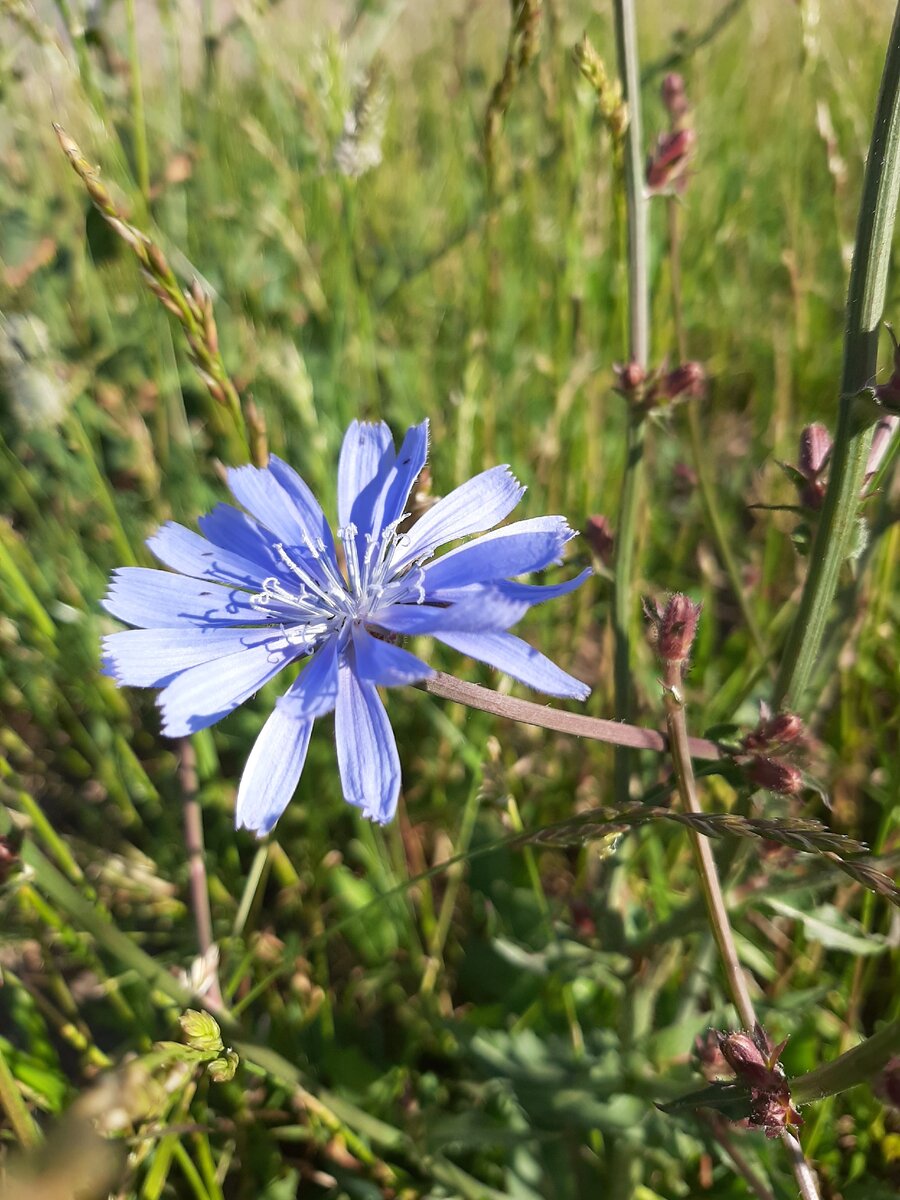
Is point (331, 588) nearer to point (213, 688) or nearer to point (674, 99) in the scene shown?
point (213, 688)

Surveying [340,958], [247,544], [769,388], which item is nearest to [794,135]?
[769,388]

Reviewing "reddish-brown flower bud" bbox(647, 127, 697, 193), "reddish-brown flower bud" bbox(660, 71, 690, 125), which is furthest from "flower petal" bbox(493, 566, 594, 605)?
"reddish-brown flower bud" bbox(660, 71, 690, 125)

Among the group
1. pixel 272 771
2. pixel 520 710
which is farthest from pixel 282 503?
pixel 520 710

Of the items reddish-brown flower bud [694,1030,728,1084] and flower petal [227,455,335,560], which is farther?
flower petal [227,455,335,560]

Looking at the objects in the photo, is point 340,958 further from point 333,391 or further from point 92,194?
point 92,194

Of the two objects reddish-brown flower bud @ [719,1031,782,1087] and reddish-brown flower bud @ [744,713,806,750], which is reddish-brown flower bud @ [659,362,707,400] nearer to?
reddish-brown flower bud @ [744,713,806,750]

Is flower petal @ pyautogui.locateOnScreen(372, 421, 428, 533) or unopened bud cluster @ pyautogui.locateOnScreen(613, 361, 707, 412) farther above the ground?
unopened bud cluster @ pyautogui.locateOnScreen(613, 361, 707, 412)
